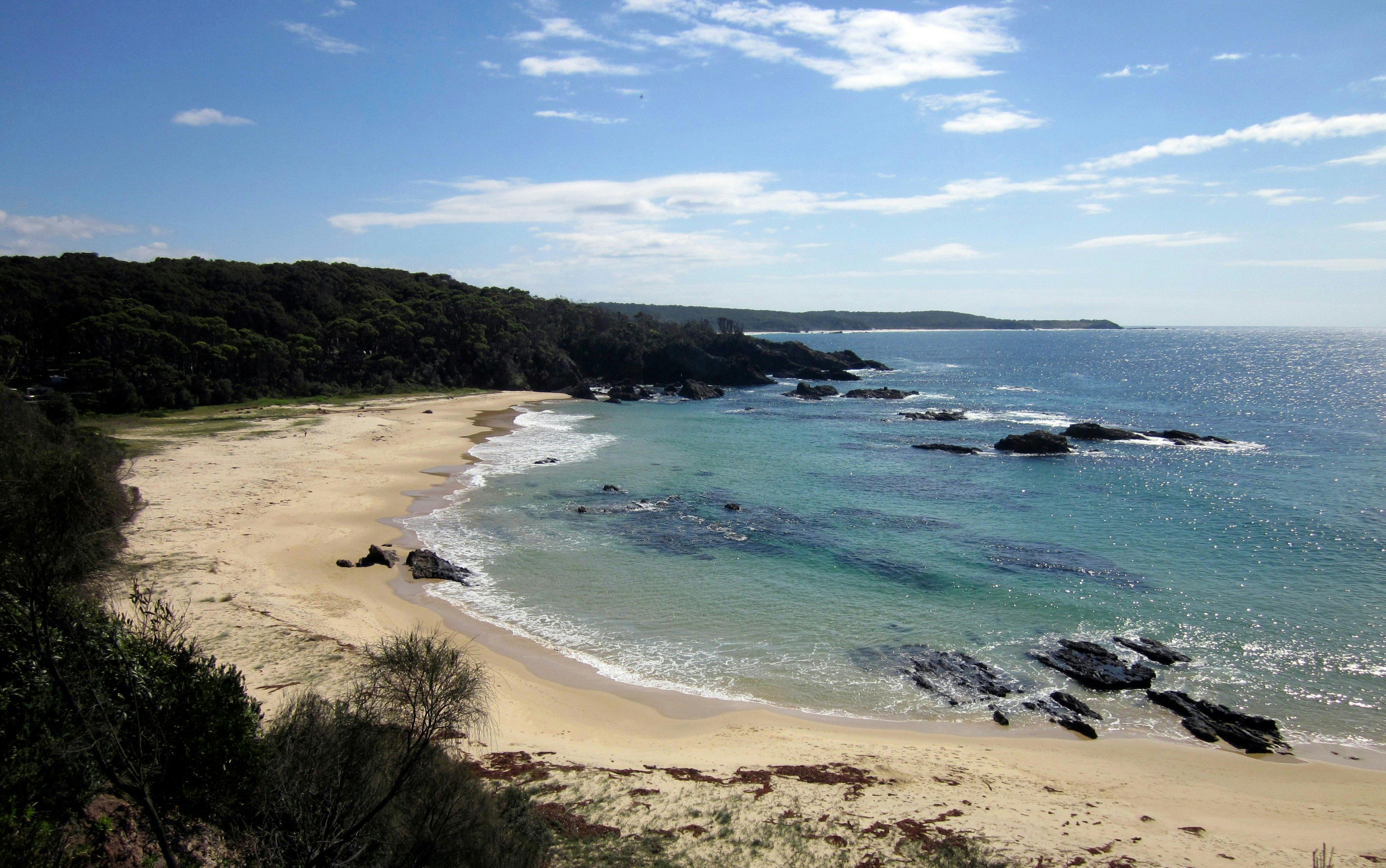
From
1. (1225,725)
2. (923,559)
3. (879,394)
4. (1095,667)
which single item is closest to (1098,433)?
(879,394)

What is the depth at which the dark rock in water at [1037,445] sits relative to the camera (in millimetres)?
45062

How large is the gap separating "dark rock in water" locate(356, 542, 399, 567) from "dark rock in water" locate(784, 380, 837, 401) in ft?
Result: 183

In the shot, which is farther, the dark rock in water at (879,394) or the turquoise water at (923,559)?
the dark rock in water at (879,394)

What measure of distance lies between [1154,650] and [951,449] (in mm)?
28796

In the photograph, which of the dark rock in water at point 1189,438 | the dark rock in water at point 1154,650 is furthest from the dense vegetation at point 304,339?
the dark rock in water at point 1154,650

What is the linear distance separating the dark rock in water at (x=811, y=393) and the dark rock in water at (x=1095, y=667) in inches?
2230

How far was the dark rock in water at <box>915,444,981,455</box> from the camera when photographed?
45.6 metres

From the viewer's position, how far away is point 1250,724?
15180 millimetres

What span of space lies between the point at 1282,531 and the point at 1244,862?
78.0 feet

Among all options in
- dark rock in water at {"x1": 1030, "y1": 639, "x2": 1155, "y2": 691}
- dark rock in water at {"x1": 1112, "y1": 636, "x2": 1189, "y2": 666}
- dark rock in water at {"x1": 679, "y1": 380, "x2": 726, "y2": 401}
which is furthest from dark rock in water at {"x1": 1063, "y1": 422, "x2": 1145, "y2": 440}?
dark rock in water at {"x1": 679, "y1": 380, "x2": 726, "y2": 401}

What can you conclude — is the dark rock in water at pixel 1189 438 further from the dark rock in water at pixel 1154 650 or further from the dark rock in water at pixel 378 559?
the dark rock in water at pixel 378 559

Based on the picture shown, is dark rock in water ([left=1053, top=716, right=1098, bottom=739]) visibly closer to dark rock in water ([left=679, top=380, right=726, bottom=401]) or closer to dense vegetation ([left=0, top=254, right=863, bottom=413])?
dense vegetation ([left=0, top=254, right=863, bottom=413])

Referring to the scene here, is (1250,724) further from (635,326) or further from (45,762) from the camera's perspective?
(635,326)

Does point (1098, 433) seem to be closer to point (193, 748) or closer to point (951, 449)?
point (951, 449)
